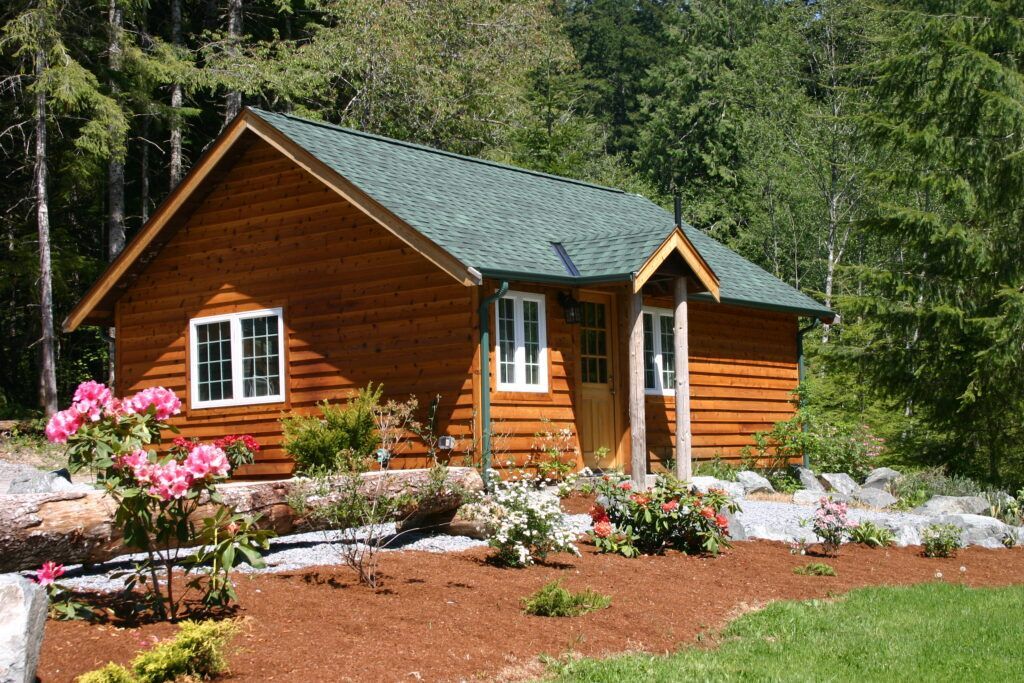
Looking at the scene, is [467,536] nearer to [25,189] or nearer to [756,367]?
[756,367]

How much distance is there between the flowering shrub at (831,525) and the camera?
1045cm

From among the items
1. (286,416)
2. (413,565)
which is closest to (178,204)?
(286,416)

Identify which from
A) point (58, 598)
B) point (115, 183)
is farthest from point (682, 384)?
point (115, 183)

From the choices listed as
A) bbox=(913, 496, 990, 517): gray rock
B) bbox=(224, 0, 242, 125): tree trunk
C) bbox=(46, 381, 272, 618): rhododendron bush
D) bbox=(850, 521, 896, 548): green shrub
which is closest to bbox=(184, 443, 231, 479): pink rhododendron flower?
bbox=(46, 381, 272, 618): rhododendron bush

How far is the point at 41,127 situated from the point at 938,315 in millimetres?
17152

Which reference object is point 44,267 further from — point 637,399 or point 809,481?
point 809,481

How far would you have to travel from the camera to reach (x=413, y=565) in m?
8.42

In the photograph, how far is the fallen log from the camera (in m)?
6.73

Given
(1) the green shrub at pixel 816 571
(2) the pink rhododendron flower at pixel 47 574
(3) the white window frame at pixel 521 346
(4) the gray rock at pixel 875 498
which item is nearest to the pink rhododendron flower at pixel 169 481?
(2) the pink rhododendron flower at pixel 47 574

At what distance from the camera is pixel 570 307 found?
14.6 m

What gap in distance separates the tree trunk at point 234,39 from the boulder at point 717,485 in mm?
18524

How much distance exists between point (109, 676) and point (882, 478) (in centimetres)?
1382

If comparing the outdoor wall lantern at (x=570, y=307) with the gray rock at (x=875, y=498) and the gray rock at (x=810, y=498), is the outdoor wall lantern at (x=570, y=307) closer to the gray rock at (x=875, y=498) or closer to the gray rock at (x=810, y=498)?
the gray rock at (x=810, y=498)

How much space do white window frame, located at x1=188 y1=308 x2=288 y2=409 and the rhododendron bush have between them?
8352 millimetres
